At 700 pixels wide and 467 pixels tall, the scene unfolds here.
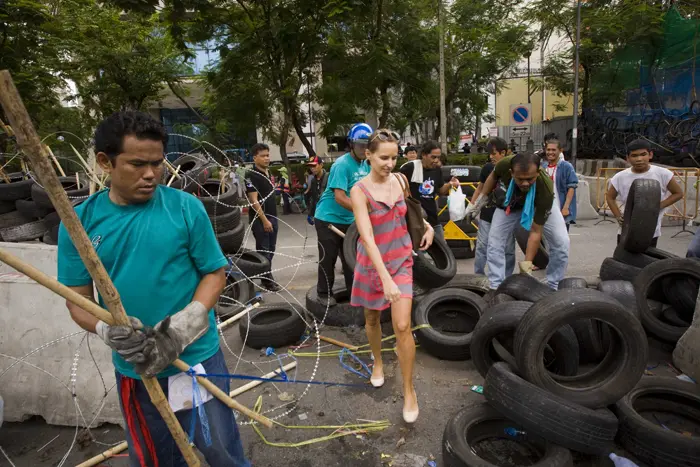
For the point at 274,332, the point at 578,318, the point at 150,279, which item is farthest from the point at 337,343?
the point at 150,279

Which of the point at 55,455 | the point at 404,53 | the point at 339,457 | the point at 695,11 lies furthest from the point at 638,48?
the point at 55,455

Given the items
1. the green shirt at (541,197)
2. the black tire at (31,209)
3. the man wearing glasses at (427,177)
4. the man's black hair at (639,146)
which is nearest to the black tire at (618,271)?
the green shirt at (541,197)

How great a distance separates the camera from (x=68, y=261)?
1705 millimetres

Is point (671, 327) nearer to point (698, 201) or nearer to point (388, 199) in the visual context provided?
point (388, 199)

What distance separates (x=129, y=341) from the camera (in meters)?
1.50

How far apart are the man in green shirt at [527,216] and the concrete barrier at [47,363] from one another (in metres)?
3.79

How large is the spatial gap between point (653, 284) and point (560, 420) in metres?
2.37

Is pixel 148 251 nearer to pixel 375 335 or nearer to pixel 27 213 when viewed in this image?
pixel 375 335

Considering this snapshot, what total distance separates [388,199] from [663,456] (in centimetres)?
226

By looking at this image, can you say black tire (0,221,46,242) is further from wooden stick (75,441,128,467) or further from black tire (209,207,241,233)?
wooden stick (75,441,128,467)

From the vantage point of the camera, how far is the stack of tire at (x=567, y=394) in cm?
244

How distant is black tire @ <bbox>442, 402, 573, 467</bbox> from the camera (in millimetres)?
2404

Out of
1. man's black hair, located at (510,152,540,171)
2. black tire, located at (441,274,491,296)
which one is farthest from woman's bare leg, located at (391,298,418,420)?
man's black hair, located at (510,152,540,171)

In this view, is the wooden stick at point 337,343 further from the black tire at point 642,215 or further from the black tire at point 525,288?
the black tire at point 642,215
